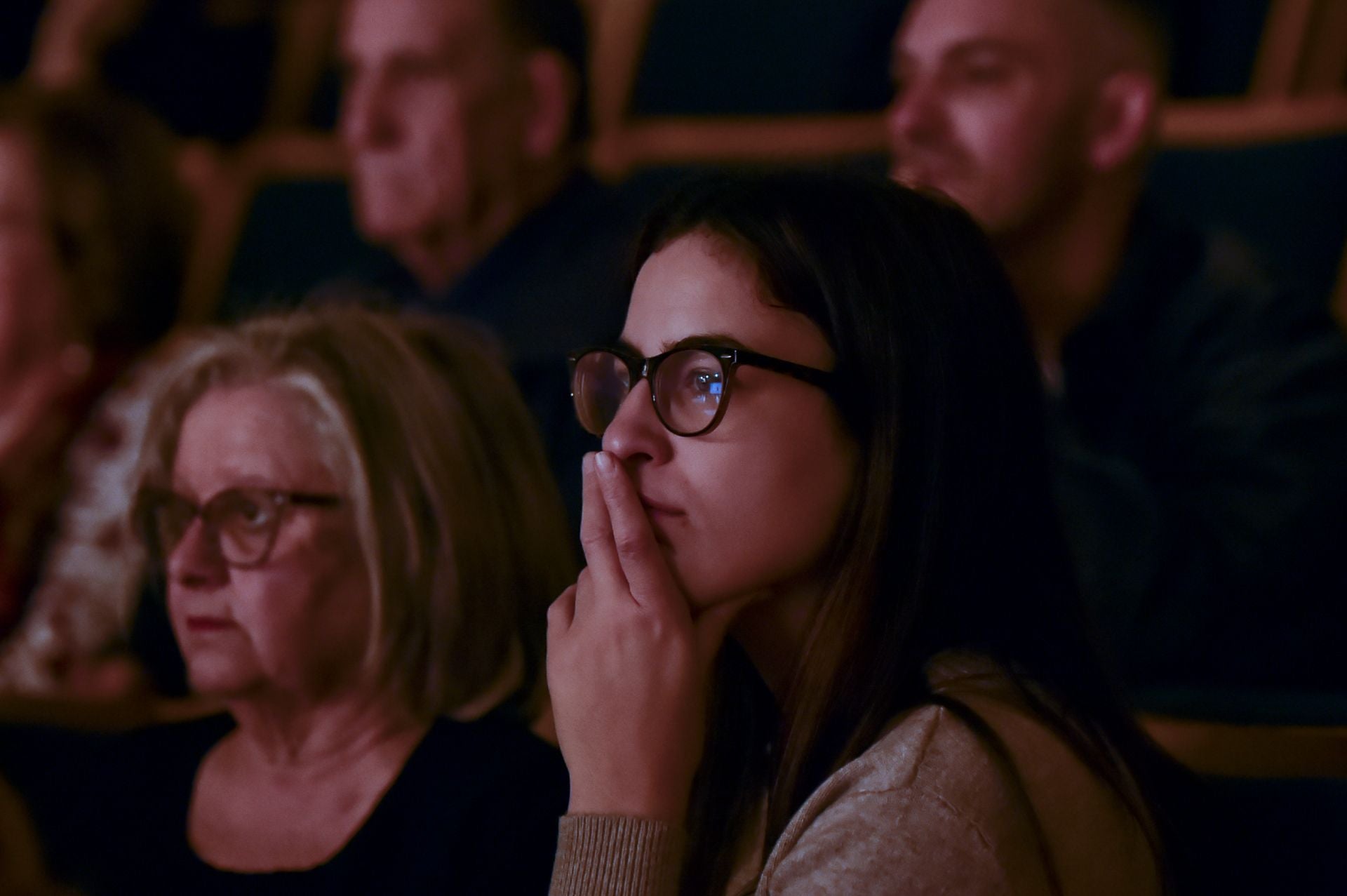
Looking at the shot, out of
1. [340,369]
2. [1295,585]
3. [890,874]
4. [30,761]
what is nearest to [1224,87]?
[1295,585]

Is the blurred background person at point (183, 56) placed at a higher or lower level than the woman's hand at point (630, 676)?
higher

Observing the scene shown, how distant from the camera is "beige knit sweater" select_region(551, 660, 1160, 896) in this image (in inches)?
22.9

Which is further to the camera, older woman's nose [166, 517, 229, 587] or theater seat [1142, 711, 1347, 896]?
older woman's nose [166, 517, 229, 587]

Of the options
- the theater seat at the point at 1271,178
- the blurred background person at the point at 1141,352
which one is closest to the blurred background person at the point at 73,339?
the blurred background person at the point at 1141,352

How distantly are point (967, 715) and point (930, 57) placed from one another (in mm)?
893

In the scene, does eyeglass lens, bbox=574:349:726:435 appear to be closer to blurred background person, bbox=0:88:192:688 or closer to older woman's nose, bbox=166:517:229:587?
older woman's nose, bbox=166:517:229:587

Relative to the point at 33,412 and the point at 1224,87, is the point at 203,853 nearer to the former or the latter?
the point at 33,412

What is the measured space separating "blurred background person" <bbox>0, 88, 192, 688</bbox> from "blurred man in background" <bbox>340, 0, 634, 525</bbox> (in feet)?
0.91

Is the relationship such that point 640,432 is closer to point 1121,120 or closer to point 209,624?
point 209,624

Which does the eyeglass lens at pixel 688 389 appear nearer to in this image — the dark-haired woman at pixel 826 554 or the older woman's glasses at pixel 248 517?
the dark-haired woman at pixel 826 554

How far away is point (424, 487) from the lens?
926 mm

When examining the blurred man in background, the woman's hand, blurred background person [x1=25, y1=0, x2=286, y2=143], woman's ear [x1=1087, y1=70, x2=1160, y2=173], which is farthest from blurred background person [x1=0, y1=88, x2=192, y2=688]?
woman's ear [x1=1087, y1=70, x2=1160, y2=173]

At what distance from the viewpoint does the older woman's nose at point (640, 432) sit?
2.21 ft

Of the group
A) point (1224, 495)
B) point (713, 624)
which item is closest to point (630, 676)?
point (713, 624)
